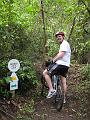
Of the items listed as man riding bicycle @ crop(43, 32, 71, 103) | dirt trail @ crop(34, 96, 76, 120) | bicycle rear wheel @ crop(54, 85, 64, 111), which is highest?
man riding bicycle @ crop(43, 32, 71, 103)

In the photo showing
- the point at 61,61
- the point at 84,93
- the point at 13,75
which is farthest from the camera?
the point at 84,93

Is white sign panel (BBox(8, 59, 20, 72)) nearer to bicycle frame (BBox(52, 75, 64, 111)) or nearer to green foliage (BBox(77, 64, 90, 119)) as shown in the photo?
bicycle frame (BBox(52, 75, 64, 111))

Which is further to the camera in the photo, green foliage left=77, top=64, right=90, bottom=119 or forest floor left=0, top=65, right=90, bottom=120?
green foliage left=77, top=64, right=90, bottom=119

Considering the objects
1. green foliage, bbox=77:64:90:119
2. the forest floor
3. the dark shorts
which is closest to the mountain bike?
the forest floor

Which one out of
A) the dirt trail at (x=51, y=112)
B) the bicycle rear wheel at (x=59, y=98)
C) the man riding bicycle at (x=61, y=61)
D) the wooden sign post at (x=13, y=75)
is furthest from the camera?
the bicycle rear wheel at (x=59, y=98)

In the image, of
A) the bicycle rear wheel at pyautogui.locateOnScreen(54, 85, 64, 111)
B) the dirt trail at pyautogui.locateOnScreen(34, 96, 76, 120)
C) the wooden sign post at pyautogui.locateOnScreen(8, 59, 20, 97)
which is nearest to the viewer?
the wooden sign post at pyautogui.locateOnScreen(8, 59, 20, 97)

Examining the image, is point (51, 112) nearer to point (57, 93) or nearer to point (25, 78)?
point (57, 93)

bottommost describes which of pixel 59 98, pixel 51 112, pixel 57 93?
pixel 51 112

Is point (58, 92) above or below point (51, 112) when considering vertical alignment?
above

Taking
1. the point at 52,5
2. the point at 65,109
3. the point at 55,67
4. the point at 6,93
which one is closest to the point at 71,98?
the point at 65,109

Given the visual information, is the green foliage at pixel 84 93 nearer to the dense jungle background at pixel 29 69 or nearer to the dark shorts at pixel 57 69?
the dense jungle background at pixel 29 69

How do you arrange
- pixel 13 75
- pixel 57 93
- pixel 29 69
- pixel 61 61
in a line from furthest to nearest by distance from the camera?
pixel 29 69, pixel 57 93, pixel 61 61, pixel 13 75

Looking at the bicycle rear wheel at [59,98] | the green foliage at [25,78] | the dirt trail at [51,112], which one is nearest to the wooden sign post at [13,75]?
the green foliage at [25,78]

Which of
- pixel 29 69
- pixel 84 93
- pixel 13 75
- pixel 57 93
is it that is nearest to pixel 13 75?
Result: pixel 13 75
